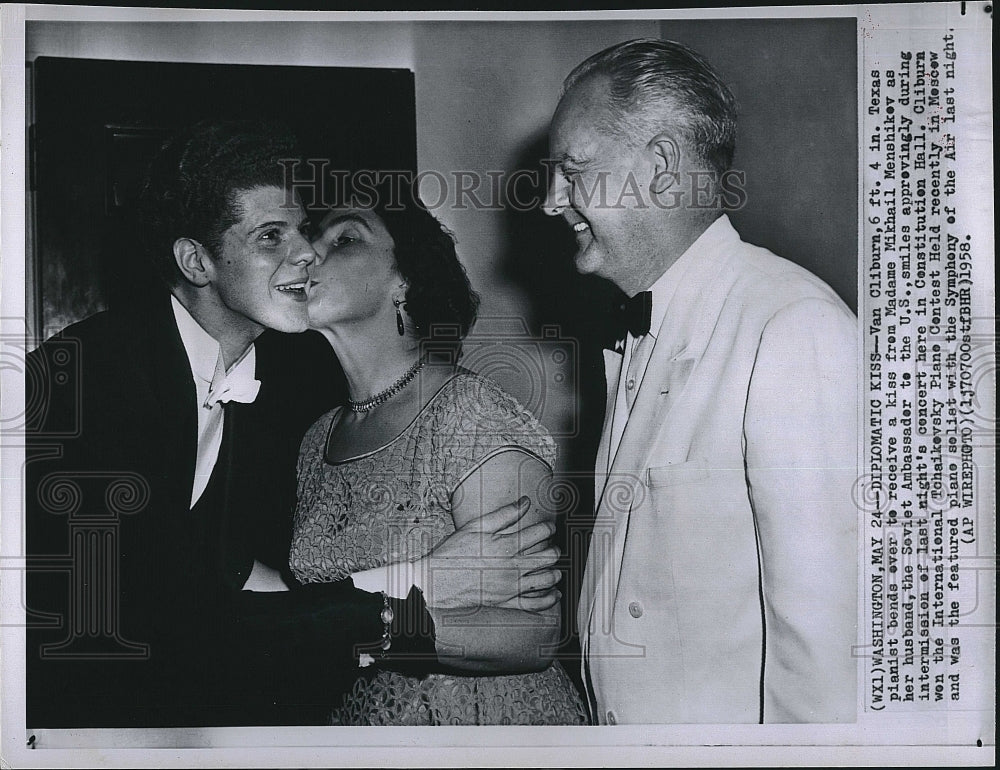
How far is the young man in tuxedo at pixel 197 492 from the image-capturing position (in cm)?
184

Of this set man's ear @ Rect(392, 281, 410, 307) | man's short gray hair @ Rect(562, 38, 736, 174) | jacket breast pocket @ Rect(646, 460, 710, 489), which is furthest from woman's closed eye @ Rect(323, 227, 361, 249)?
jacket breast pocket @ Rect(646, 460, 710, 489)

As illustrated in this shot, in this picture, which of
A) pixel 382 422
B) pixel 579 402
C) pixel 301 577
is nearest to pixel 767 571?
pixel 579 402

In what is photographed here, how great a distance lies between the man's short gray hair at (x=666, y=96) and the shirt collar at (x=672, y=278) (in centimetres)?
14

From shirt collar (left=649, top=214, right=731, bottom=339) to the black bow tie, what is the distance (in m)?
0.01

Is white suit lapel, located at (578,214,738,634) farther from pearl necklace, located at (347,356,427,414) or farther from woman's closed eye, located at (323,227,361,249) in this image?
woman's closed eye, located at (323,227,361,249)

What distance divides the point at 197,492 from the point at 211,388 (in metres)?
0.23

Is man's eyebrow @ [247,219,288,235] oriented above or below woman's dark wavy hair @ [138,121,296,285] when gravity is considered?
below

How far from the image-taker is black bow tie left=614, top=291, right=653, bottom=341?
6.01 ft

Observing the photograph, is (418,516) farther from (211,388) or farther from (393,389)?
(211,388)

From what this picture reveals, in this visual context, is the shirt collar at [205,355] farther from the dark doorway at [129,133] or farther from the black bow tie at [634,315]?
the black bow tie at [634,315]

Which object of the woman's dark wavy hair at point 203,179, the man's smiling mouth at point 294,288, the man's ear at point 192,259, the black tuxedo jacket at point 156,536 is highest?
the woman's dark wavy hair at point 203,179

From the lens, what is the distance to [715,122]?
1.85m

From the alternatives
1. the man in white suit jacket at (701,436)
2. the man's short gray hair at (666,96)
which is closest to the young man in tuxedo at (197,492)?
the man in white suit jacket at (701,436)

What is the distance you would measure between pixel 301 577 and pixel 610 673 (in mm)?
684
